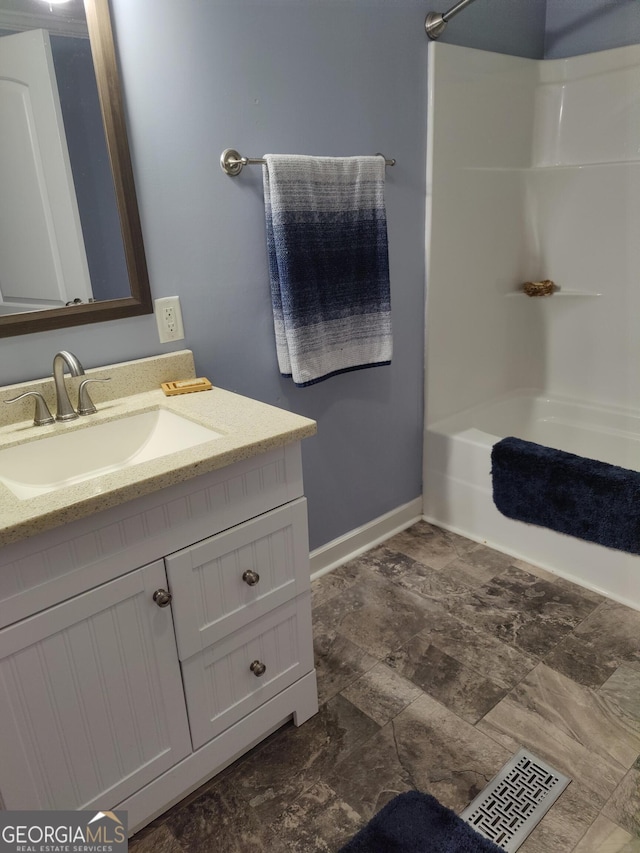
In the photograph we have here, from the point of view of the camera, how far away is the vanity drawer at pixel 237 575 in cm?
123

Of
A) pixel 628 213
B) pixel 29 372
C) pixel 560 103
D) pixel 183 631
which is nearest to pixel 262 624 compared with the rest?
pixel 183 631

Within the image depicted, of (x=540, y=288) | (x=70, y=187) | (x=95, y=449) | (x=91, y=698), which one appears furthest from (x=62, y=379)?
(x=540, y=288)

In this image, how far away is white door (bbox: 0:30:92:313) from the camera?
4.28ft

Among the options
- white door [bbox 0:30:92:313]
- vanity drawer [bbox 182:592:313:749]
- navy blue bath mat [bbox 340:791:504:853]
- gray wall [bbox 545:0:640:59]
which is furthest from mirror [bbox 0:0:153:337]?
gray wall [bbox 545:0:640:59]

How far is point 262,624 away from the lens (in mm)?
1404

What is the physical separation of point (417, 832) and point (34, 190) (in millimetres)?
1654

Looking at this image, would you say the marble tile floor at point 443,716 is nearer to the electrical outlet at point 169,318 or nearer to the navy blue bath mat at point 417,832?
the navy blue bath mat at point 417,832

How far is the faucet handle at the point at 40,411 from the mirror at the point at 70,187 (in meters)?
0.14

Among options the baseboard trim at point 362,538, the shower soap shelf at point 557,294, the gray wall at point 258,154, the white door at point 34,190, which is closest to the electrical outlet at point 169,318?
the gray wall at point 258,154

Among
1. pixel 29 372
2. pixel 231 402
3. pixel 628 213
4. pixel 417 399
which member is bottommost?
pixel 417 399

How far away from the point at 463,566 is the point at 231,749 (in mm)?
1131

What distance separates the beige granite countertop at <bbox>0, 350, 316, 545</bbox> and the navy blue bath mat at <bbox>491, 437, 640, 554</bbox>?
106 cm

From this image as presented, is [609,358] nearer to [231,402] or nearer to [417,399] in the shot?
[417,399]

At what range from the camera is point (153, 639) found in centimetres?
120
